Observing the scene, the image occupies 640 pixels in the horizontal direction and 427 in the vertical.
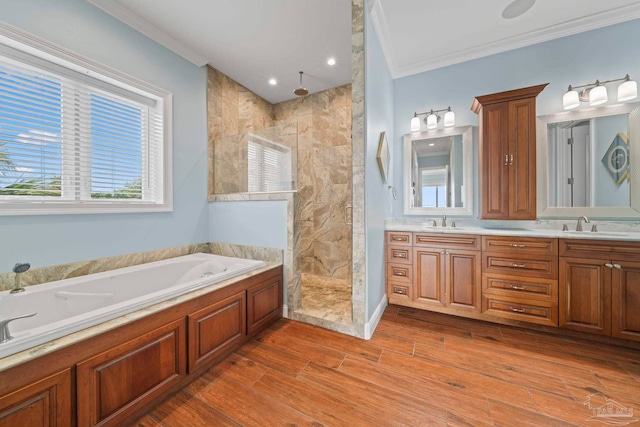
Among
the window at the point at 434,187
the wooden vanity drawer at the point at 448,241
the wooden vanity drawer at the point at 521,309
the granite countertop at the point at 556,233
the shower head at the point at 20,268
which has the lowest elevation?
the wooden vanity drawer at the point at 521,309

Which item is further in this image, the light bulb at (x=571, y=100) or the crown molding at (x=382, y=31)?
the light bulb at (x=571, y=100)

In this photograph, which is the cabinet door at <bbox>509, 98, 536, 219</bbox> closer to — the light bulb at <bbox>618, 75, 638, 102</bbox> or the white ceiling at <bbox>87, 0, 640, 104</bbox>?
the light bulb at <bbox>618, 75, 638, 102</bbox>

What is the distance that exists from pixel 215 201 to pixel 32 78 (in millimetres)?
1687

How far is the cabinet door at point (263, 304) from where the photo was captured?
202 centimetres

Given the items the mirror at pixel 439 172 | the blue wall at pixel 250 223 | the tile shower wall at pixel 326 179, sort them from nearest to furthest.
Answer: the blue wall at pixel 250 223 < the mirror at pixel 439 172 < the tile shower wall at pixel 326 179

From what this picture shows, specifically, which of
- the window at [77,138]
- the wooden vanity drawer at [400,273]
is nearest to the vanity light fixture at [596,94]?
the wooden vanity drawer at [400,273]

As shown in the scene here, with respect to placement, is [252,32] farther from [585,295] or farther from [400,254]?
[585,295]

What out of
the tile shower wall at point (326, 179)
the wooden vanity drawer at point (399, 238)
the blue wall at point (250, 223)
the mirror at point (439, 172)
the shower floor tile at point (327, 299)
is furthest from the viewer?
the tile shower wall at point (326, 179)

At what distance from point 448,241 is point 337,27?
8.06 feet

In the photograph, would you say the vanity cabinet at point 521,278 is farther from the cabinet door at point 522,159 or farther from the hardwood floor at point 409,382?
the cabinet door at point 522,159

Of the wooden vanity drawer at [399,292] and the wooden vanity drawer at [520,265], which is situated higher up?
the wooden vanity drawer at [520,265]

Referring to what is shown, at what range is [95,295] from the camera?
180cm

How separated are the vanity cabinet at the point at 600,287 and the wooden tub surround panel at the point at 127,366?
2744 millimetres

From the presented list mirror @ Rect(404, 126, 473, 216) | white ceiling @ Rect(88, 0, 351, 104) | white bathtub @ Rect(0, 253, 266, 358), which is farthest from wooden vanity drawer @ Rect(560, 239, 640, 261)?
white ceiling @ Rect(88, 0, 351, 104)
